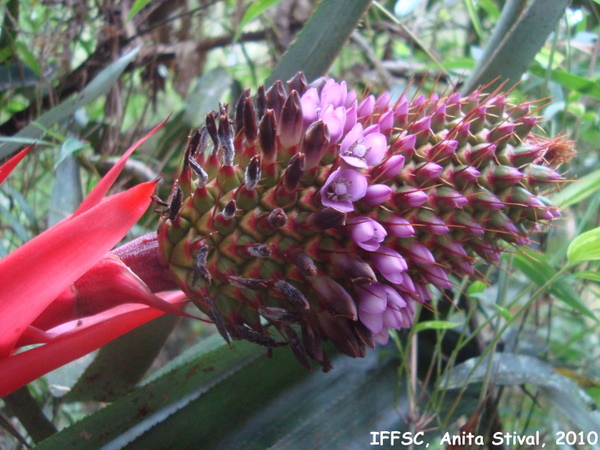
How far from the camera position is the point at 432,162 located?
0.50m

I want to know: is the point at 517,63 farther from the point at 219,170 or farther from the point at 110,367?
the point at 110,367

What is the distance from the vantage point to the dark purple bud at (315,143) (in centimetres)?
46

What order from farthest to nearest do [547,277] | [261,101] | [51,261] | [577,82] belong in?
1. [577,82]
2. [547,277]
3. [261,101]
4. [51,261]

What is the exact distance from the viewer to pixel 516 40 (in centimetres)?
68

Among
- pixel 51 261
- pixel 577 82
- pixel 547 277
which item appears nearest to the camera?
pixel 51 261

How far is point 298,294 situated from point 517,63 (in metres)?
0.49

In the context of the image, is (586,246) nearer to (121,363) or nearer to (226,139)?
(226,139)

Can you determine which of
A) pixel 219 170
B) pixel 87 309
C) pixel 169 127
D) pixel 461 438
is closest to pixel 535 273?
pixel 461 438

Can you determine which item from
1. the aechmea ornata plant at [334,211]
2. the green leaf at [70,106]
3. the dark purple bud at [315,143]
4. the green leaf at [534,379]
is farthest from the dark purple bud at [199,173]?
the green leaf at [534,379]

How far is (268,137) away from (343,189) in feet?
0.31

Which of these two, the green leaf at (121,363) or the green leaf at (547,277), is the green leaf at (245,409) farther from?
the green leaf at (547,277)

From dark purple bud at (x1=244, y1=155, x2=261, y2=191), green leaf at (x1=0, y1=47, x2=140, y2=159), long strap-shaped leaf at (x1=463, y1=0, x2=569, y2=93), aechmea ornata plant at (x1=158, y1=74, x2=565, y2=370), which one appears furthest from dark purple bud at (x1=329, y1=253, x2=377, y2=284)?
green leaf at (x1=0, y1=47, x2=140, y2=159)

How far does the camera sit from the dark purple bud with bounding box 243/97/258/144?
0.50 metres

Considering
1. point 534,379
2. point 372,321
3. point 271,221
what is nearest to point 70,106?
point 271,221
